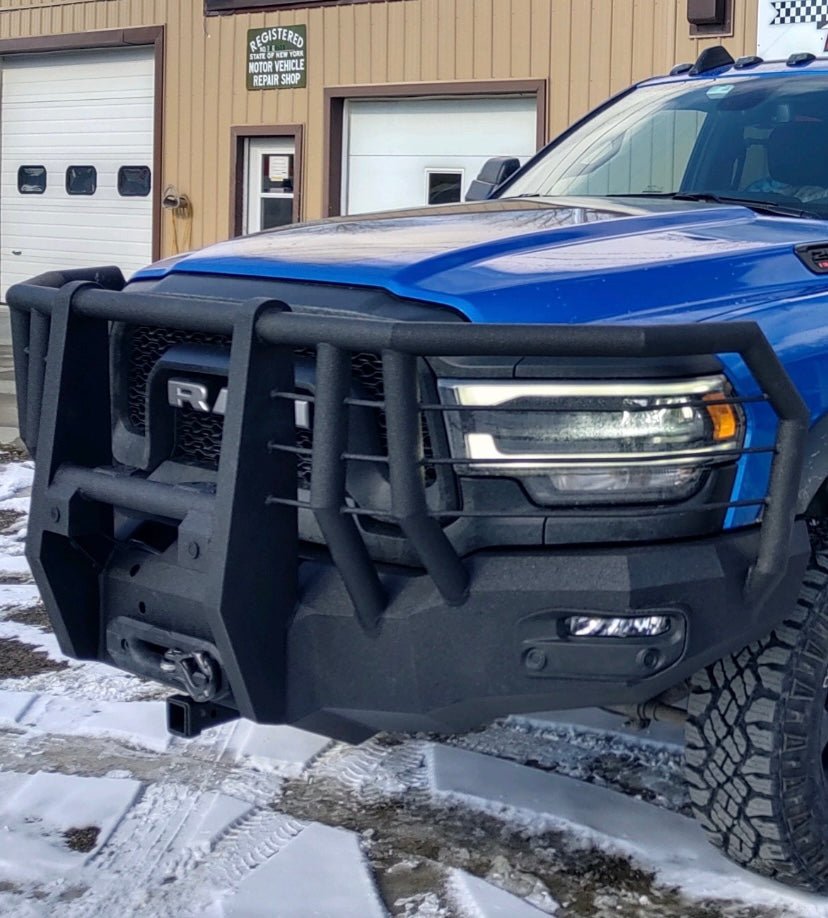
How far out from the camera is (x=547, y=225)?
3232 millimetres

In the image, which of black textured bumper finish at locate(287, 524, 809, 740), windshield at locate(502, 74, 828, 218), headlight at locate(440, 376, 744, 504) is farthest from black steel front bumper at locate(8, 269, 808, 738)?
windshield at locate(502, 74, 828, 218)

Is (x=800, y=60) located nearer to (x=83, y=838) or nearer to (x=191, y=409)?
(x=191, y=409)

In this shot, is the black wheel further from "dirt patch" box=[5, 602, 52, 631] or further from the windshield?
"dirt patch" box=[5, 602, 52, 631]

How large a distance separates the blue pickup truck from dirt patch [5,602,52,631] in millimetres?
2134

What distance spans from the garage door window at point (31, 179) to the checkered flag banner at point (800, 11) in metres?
9.37

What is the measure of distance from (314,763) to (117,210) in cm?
1266

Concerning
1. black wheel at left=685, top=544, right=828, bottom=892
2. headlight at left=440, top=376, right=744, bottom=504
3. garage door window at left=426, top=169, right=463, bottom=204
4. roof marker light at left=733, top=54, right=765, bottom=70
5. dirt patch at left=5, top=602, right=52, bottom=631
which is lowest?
dirt patch at left=5, top=602, right=52, bottom=631

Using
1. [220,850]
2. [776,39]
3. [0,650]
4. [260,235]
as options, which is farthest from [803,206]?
[776,39]

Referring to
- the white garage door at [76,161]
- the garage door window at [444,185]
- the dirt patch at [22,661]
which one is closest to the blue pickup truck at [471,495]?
the dirt patch at [22,661]

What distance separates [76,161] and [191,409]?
13873 millimetres

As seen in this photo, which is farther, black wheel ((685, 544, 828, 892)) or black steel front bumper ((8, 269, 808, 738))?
black wheel ((685, 544, 828, 892))

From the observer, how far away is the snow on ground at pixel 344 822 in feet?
9.67

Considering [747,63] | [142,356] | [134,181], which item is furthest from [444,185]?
[142,356]

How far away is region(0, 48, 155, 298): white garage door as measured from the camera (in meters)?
15.2
